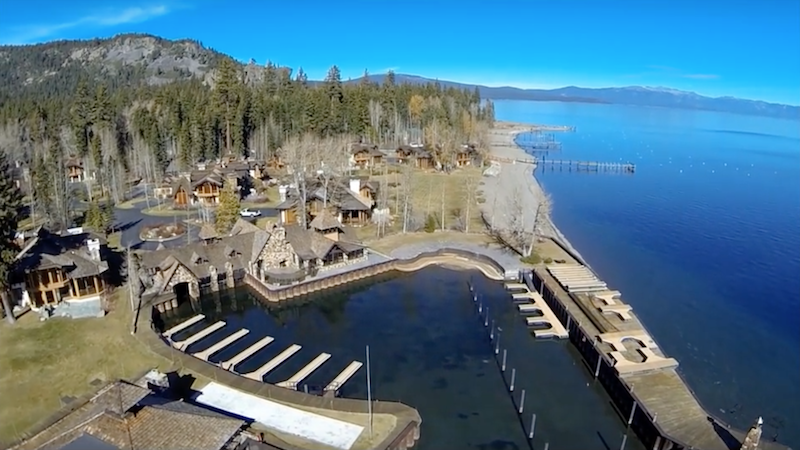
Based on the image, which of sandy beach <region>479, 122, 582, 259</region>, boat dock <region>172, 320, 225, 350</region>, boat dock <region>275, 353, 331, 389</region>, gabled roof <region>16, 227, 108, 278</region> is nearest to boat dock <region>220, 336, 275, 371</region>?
boat dock <region>275, 353, 331, 389</region>

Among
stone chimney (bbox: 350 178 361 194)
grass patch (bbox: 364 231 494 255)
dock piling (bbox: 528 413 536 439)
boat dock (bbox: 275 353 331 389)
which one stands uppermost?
stone chimney (bbox: 350 178 361 194)

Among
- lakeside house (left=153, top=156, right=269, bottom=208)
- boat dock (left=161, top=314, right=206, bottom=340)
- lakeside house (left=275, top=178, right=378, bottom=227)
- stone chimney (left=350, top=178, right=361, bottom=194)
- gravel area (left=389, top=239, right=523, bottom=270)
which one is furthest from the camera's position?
lakeside house (left=153, top=156, right=269, bottom=208)

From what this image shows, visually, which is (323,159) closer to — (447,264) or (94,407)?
(447,264)

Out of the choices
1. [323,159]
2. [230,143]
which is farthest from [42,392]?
[230,143]

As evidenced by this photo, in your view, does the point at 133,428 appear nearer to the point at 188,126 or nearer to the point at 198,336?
the point at 198,336

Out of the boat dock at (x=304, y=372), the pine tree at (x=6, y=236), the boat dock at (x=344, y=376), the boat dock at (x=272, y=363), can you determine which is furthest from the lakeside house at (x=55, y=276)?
the boat dock at (x=344, y=376)

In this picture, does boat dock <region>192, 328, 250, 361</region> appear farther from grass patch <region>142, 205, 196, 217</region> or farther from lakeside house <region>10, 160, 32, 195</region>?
lakeside house <region>10, 160, 32, 195</region>
